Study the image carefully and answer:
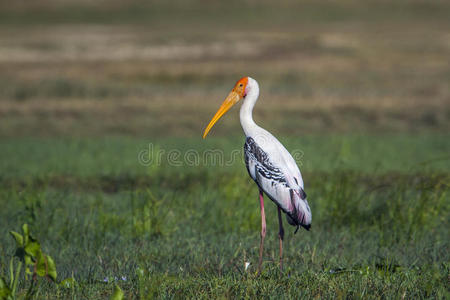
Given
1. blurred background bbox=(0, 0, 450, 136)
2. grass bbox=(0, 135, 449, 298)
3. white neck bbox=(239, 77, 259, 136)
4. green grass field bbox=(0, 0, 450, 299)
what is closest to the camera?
grass bbox=(0, 135, 449, 298)

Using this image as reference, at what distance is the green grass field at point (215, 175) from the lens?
5.45m

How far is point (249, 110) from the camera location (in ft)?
19.0

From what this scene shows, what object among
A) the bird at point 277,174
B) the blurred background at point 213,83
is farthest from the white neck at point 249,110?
the blurred background at point 213,83

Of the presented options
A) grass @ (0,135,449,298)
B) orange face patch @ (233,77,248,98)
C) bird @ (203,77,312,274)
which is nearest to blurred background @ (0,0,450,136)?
grass @ (0,135,449,298)

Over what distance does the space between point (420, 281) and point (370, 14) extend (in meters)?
100

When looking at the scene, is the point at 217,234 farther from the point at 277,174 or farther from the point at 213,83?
the point at 213,83

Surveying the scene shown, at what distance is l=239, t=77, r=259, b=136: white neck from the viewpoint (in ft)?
18.7

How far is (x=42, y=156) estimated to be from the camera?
42.9 ft

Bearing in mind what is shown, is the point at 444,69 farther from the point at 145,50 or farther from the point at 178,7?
the point at 178,7

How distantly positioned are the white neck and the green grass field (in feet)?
3.99

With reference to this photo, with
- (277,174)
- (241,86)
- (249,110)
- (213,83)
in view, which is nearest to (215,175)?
(241,86)

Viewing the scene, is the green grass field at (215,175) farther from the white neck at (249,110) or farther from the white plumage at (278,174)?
the white neck at (249,110)

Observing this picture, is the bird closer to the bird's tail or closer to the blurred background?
the bird's tail

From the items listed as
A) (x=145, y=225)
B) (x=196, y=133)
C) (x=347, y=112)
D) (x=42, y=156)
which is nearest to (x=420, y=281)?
(x=145, y=225)
